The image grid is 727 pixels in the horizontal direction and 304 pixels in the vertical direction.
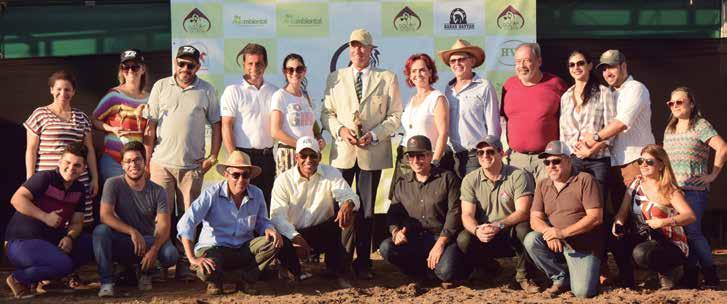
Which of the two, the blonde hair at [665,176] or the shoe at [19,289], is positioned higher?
the blonde hair at [665,176]

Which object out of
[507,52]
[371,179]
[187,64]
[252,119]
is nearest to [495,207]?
[371,179]

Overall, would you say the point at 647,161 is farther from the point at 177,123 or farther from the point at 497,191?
the point at 177,123

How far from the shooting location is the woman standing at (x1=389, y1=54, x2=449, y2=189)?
6.00m

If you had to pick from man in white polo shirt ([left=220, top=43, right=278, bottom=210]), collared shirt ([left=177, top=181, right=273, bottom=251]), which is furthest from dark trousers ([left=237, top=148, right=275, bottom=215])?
collared shirt ([left=177, top=181, right=273, bottom=251])

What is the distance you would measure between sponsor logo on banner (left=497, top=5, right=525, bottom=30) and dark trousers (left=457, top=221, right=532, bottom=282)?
6.42 ft

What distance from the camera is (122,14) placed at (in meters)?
7.51

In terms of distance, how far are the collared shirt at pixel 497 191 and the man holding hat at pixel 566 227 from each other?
137mm

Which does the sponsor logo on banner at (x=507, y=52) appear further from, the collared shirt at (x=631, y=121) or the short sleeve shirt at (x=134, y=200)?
the short sleeve shirt at (x=134, y=200)

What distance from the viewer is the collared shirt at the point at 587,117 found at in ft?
Answer: 19.3

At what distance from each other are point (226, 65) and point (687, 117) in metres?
3.28

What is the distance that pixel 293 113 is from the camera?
6.19 metres

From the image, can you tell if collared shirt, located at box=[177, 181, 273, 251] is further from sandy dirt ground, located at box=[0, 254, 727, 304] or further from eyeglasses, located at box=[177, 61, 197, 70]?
eyeglasses, located at box=[177, 61, 197, 70]

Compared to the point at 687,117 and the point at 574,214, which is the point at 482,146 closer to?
the point at 574,214

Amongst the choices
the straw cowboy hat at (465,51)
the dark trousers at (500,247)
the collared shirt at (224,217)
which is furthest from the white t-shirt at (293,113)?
the dark trousers at (500,247)
